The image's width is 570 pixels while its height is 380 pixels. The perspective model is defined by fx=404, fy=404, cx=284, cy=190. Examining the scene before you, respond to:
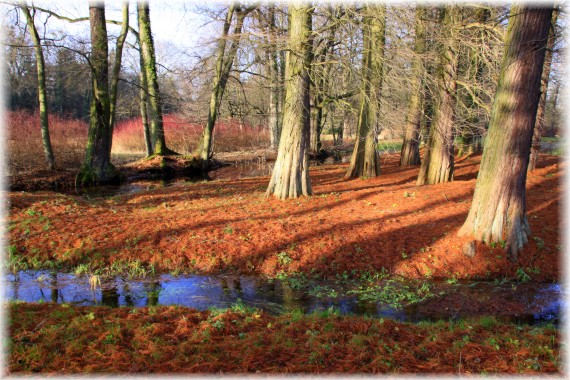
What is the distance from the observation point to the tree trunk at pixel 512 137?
6687 mm

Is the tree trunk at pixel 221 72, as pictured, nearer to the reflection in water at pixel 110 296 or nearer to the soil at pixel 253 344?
the reflection in water at pixel 110 296

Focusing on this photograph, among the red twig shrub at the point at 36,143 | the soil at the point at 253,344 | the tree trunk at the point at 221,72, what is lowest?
the soil at the point at 253,344

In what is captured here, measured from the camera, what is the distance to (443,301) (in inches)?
245

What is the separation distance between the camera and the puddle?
19.3ft

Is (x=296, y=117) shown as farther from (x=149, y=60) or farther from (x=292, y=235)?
(x=149, y=60)

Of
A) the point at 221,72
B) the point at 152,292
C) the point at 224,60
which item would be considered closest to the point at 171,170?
the point at 221,72

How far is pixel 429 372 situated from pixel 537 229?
19.6ft

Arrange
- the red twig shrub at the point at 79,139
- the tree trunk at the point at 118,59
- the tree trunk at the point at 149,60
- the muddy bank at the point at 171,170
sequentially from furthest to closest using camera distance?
the tree trunk at the point at 149,60
the red twig shrub at the point at 79,139
the tree trunk at the point at 118,59
the muddy bank at the point at 171,170

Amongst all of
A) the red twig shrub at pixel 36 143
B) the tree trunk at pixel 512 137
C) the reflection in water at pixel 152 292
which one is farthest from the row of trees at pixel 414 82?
the reflection in water at pixel 152 292

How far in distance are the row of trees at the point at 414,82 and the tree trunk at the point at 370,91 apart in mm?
44

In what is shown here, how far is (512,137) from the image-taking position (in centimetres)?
690

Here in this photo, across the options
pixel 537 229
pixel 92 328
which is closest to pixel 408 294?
pixel 537 229

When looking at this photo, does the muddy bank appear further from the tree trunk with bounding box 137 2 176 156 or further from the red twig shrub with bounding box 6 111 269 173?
the tree trunk with bounding box 137 2 176 156

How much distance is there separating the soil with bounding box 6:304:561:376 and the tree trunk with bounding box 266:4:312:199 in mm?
6448
